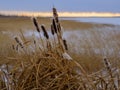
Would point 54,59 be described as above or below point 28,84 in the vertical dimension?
above

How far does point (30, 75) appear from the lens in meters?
1.76

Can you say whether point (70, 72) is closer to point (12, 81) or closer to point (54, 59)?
point (54, 59)

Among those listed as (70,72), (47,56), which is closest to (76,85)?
(70,72)

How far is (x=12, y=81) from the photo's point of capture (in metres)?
1.81

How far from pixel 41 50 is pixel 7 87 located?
0.77 ft

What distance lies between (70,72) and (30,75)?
183 millimetres

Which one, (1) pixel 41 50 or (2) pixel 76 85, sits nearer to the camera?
(2) pixel 76 85

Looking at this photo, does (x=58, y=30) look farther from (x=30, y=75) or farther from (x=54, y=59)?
(x=30, y=75)

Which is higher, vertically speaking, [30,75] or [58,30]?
[58,30]

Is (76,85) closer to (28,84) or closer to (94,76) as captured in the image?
(94,76)

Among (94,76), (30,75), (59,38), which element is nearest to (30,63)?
(30,75)

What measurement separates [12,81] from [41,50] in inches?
7.8

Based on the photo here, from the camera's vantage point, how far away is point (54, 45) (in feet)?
5.97

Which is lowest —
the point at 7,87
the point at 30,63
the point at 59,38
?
the point at 7,87
